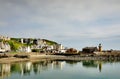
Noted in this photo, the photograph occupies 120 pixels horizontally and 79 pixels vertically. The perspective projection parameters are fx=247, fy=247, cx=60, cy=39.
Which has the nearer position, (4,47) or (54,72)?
(54,72)

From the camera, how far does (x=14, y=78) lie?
54156 millimetres

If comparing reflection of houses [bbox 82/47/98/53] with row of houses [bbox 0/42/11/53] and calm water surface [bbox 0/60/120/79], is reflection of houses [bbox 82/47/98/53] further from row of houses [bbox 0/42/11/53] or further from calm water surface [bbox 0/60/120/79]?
calm water surface [bbox 0/60/120/79]

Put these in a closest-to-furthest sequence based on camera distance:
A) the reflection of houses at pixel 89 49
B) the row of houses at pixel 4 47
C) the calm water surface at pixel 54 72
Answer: the calm water surface at pixel 54 72, the row of houses at pixel 4 47, the reflection of houses at pixel 89 49

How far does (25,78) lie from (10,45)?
127 m

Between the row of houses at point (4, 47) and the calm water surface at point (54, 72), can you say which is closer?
the calm water surface at point (54, 72)

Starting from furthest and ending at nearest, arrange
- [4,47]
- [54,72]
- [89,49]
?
[89,49] < [4,47] < [54,72]

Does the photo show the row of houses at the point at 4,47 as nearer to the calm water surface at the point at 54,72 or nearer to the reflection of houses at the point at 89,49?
the reflection of houses at the point at 89,49

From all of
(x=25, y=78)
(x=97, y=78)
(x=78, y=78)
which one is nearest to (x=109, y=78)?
(x=97, y=78)

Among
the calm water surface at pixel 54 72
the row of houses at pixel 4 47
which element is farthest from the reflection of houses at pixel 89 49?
the calm water surface at pixel 54 72

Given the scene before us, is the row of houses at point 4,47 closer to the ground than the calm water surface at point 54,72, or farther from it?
farther from it

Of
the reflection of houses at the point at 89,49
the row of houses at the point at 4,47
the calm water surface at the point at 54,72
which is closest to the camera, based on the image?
the calm water surface at the point at 54,72

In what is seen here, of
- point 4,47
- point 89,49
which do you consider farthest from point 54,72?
point 89,49

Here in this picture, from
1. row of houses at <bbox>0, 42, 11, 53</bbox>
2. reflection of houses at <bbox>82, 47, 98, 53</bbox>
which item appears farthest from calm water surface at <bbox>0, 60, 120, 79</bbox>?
reflection of houses at <bbox>82, 47, 98, 53</bbox>

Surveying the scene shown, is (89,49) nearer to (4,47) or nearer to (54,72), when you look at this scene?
(4,47)
